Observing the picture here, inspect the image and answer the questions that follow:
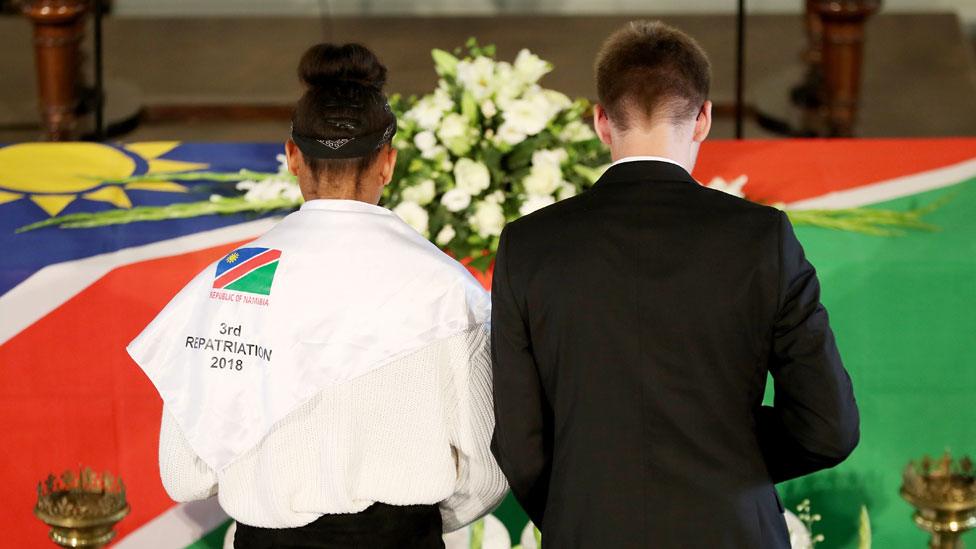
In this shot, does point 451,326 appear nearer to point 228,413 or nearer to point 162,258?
point 228,413

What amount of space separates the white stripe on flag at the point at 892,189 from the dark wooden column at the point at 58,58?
6.75 ft

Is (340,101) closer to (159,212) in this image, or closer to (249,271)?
(249,271)

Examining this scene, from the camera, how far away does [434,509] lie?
6.38 ft

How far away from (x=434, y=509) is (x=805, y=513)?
3.02 ft

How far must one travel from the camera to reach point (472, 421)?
1.88 metres

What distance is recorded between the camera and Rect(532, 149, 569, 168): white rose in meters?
2.65

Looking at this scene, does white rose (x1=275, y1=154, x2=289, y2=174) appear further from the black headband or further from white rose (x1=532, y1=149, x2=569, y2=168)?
the black headband

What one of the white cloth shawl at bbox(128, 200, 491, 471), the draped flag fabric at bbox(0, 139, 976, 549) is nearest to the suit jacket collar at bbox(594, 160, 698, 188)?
the white cloth shawl at bbox(128, 200, 491, 471)

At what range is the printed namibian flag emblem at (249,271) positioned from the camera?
1850mm

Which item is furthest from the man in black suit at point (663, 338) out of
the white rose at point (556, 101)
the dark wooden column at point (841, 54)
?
the dark wooden column at point (841, 54)

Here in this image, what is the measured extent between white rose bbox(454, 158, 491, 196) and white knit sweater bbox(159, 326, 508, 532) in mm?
780

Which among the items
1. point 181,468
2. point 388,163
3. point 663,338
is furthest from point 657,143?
point 181,468

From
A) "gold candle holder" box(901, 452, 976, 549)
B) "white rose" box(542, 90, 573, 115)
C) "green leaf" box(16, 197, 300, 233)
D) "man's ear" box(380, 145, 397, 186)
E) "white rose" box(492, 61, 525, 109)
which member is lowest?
"gold candle holder" box(901, 452, 976, 549)

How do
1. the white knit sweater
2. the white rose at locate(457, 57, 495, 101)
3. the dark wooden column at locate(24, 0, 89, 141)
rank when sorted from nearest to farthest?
the white knit sweater, the white rose at locate(457, 57, 495, 101), the dark wooden column at locate(24, 0, 89, 141)
